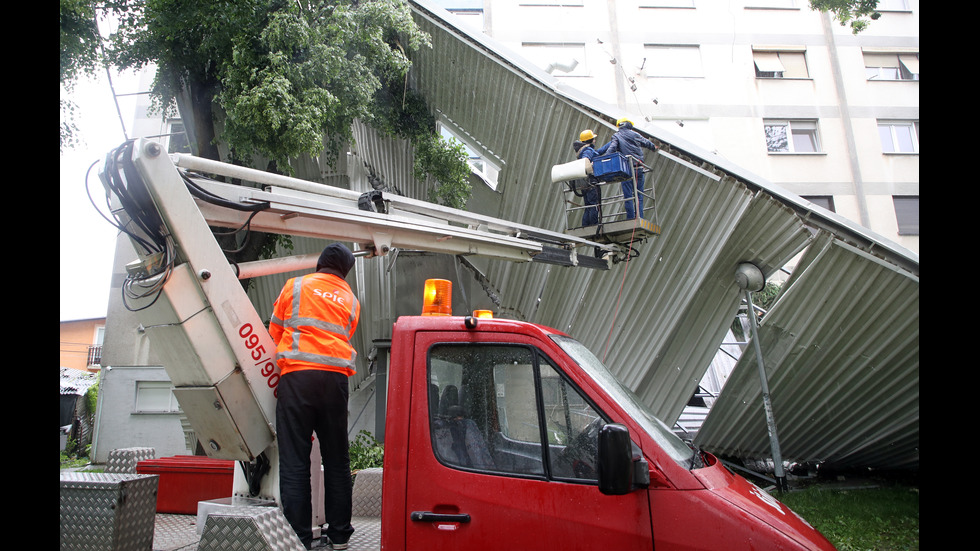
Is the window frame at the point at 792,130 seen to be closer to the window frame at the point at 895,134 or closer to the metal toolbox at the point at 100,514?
the window frame at the point at 895,134

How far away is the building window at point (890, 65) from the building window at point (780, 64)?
221 centimetres

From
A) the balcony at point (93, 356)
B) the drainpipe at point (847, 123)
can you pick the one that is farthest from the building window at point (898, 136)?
the balcony at point (93, 356)

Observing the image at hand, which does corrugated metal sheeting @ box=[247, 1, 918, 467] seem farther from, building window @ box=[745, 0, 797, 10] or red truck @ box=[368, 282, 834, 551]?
building window @ box=[745, 0, 797, 10]

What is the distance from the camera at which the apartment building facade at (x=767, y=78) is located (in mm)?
18875

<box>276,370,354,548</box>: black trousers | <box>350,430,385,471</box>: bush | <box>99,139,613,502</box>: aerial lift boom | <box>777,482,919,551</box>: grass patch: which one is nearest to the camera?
<box>99,139,613,502</box>: aerial lift boom

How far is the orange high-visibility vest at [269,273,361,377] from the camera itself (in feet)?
10.2

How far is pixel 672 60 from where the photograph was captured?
66.7ft

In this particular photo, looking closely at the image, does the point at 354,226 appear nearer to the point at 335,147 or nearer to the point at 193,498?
the point at 193,498

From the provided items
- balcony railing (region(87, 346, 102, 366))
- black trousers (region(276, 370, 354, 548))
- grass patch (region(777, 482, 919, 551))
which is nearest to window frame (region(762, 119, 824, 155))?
grass patch (region(777, 482, 919, 551))

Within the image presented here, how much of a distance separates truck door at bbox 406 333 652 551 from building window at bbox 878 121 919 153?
851 inches

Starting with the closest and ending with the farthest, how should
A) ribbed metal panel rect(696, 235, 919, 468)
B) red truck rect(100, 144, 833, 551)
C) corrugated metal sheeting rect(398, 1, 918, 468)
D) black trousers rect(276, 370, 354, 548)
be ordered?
1. red truck rect(100, 144, 833, 551)
2. black trousers rect(276, 370, 354, 548)
3. ribbed metal panel rect(696, 235, 919, 468)
4. corrugated metal sheeting rect(398, 1, 918, 468)
